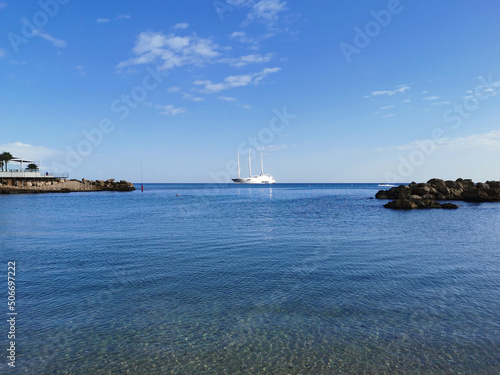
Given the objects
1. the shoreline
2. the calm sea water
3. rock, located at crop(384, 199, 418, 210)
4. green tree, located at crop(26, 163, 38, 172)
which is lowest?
the calm sea water

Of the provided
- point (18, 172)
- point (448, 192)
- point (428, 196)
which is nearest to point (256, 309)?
point (428, 196)

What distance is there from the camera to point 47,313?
32.4 feet

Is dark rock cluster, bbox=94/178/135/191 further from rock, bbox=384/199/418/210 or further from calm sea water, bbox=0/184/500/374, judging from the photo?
calm sea water, bbox=0/184/500/374

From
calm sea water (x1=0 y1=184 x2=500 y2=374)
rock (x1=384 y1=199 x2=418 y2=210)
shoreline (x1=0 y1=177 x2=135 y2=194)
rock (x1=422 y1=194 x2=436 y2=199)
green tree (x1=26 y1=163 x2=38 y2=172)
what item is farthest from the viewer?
green tree (x1=26 y1=163 x2=38 y2=172)

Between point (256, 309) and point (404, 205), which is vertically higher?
point (404, 205)

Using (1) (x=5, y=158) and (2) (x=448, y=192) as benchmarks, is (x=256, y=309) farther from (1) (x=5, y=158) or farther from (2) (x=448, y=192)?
(1) (x=5, y=158)

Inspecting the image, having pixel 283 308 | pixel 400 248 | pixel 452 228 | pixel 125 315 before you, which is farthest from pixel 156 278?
pixel 452 228

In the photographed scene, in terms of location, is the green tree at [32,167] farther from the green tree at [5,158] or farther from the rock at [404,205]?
the rock at [404,205]

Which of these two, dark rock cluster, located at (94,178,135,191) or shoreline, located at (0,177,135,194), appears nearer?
shoreline, located at (0,177,135,194)

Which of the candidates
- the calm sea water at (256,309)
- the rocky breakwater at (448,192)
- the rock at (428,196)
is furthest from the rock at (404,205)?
the calm sea water at (256,309)

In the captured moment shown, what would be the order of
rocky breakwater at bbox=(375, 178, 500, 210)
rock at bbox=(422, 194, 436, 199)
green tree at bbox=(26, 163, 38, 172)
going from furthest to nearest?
green tree at bbox=(26, 163, 38, 172)
rocky breakwater at bbox=(375, 178, 500, 210)
rock at bbox=(422, 194, 436, 199)

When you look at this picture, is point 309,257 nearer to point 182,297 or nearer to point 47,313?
point 182,297

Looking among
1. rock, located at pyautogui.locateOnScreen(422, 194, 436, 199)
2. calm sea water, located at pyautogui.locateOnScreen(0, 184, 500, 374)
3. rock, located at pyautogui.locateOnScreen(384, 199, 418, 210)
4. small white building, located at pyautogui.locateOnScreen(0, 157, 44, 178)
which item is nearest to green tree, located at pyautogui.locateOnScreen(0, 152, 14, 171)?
small white building, located at pyautogui.locateOnScreen(0, 157, 44, 178)

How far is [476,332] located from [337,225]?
2361 cm
